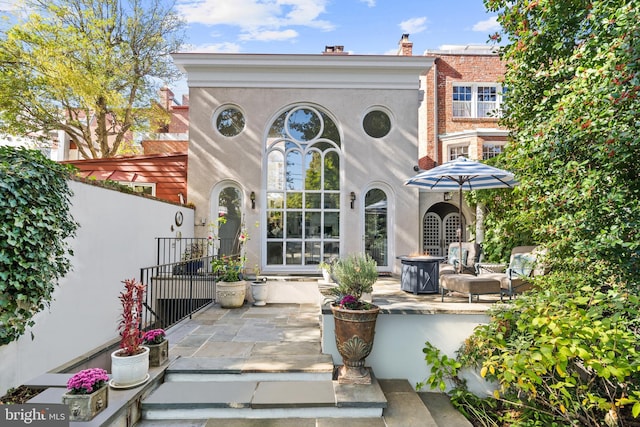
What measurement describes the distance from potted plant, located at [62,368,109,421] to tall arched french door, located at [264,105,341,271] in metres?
5.50

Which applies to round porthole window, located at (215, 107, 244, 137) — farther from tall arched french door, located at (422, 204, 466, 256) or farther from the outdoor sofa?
tall arched french door, located at (422, 204, 466, 256)

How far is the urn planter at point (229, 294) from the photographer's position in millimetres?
6215

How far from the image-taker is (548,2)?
12.5 feet

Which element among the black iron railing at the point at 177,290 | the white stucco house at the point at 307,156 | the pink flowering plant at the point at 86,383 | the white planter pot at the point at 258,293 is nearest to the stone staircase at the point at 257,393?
the pink flowering plant at the point at 86,383

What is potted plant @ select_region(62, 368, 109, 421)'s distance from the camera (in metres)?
2.44

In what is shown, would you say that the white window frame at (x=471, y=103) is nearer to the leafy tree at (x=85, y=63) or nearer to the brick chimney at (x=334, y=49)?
the brick chimney at (x=334, y=49)

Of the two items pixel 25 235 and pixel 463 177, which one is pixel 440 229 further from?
pixel 25 235

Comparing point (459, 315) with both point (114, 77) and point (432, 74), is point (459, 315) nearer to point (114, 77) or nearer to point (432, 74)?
point (432, 74)

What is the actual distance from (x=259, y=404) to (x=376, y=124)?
7010 mm

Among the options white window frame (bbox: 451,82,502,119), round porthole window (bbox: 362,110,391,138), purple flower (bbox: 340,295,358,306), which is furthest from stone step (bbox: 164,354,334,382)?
white window frame (bbox: 451,82,502,119)

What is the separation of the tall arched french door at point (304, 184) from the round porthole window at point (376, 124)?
0.84 metres

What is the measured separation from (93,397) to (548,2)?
6.30 meters

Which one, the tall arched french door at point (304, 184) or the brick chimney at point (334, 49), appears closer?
the tall arched french door at point (304, 184)

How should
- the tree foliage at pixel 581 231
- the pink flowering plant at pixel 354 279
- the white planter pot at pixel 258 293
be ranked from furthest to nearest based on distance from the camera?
1. the white planter pot at pixel 258 293
2. the pink flowering plant at pixel 354 279
3. the tree foliage at pixel 581 231
